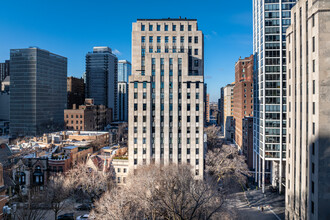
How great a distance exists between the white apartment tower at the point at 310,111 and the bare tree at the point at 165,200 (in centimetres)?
1265

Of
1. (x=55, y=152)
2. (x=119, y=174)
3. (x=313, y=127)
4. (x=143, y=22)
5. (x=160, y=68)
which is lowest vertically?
(x=119, y=174)

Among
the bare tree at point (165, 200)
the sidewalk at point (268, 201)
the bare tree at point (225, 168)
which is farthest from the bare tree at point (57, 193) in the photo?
the sidewalk at point (268, 201)

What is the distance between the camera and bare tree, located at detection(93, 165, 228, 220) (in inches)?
1357

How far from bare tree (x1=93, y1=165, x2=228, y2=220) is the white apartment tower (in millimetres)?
12651

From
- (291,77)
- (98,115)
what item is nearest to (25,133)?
(98,115)

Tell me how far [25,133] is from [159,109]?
128m

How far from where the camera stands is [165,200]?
125 feet

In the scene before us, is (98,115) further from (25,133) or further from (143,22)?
(143,22)

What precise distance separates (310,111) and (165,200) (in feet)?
83.7

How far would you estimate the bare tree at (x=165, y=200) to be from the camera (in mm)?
34469

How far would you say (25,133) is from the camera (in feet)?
501

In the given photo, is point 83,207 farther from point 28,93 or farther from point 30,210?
point 28,93

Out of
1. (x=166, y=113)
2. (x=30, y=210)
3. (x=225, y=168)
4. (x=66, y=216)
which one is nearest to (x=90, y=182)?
(x=66, y=216)

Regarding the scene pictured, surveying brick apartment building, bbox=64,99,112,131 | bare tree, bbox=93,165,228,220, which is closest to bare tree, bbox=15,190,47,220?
bare tree, bbox=93,165,228,220
